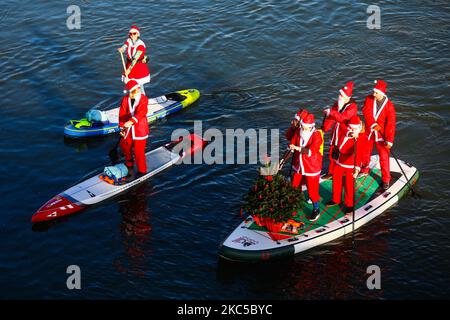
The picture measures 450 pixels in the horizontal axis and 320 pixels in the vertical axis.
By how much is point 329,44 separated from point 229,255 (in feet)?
→ 40.6

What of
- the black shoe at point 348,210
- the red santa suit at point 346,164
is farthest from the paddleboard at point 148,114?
the black shoe at point 348,210

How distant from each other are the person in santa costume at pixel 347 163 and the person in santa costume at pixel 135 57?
6.72 m

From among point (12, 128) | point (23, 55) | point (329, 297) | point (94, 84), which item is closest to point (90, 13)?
point (23, 55)

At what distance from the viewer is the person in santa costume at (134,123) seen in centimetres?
1627

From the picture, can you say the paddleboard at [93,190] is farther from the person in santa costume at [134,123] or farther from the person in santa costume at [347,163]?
the person in santa costume at [347,163]

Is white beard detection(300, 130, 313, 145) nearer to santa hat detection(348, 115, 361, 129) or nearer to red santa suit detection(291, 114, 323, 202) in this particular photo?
red santa suit detection(291, 114, 323, 202)

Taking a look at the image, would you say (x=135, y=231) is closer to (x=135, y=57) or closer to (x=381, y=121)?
(x=135, y=57)

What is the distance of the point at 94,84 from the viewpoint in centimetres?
2245

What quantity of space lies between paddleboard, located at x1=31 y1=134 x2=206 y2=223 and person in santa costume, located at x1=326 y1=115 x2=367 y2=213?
473 cm

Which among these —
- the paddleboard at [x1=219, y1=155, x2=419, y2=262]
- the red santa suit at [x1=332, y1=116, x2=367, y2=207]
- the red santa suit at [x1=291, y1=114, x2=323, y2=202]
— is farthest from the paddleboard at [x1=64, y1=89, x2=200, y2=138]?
the red santa suit at [x1=332, y1=116, x2=367, y2=207]

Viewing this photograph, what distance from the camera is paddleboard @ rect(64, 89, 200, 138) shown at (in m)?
19.3

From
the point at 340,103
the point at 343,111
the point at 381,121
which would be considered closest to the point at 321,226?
the point at 343,111

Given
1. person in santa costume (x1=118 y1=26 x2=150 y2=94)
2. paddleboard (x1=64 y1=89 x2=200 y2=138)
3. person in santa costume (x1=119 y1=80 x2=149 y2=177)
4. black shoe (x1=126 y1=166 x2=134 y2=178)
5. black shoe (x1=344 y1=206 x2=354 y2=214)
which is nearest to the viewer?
black shoe (x1=344 y1=206 x2=354 y2=214)
